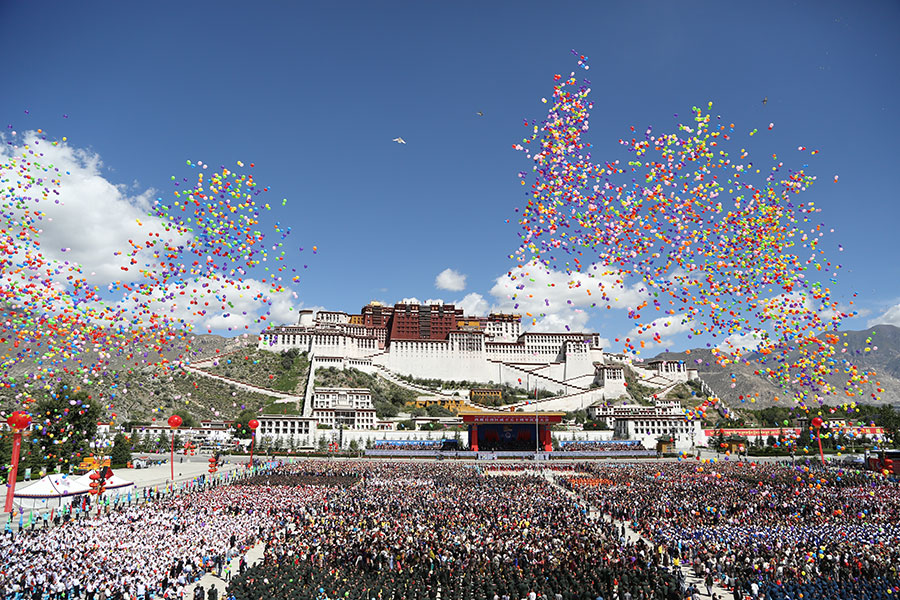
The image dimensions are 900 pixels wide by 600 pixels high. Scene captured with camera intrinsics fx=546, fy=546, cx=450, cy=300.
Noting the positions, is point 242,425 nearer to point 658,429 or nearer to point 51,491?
point 51,491

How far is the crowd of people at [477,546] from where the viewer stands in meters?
14.5

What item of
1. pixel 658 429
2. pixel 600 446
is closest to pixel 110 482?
pixel 600 446

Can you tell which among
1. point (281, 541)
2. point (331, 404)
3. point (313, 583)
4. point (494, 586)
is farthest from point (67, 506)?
point (331, 404)

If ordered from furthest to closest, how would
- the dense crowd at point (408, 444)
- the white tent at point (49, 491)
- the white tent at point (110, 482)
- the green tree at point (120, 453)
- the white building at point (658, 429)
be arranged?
1. the white building at point (658, 429)
2. the dense crowd at point (408, 444)
3. the green tree at point (120, 453)
4. the white tent at point (110, 482)
5. the white tent at point (49, 491)

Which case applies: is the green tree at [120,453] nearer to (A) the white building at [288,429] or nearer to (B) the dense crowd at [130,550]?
(A) the white building at [288,429]

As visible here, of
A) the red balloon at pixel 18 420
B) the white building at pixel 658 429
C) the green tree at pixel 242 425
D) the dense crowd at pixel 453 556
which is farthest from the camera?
the white building at pixel 658 429

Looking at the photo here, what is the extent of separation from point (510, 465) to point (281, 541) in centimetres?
3560

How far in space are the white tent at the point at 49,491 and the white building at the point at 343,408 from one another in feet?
162

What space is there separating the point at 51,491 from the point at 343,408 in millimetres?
56152

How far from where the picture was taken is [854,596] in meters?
14.0

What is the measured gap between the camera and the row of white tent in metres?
24.2

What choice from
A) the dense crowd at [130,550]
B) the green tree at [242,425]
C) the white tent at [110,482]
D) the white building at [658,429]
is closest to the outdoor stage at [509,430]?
the white building at [658,429]

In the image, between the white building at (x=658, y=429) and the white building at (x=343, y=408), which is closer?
the white building at (x=343, y=408)

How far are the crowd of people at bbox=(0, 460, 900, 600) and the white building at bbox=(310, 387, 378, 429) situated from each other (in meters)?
47.9
